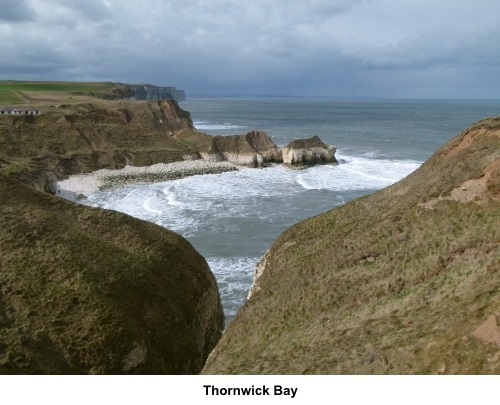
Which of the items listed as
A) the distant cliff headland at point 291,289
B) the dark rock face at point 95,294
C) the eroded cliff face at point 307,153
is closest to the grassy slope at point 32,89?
the eroded cliff face at point 307,153

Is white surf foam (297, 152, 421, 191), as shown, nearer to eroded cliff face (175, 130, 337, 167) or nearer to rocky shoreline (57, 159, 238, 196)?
eroded cliff face (175, 130, 337, 167)

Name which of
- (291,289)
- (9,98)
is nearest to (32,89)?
(9,98)

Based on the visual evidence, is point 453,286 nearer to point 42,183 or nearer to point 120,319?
point 120,319

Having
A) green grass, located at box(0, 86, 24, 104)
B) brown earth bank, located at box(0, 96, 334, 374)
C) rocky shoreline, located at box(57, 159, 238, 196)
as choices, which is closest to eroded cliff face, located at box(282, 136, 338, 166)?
rocky shoreline, located at box(57, 159, 238, 196)

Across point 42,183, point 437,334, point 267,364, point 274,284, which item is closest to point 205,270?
point 274,284

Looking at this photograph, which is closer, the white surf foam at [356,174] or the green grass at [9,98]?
the white surf foam at [356,174]

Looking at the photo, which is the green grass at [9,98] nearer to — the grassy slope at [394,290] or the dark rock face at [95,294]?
the dark rock face at [95,294]

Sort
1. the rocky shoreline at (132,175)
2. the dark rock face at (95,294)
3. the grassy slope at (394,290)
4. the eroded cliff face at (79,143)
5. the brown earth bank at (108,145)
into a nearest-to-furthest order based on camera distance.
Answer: the grassy slope at (394,290) → the dark rock face at (95,294) → the rocky shoreline at (132,175) → the eroded cliff face at (79,143) → the brown earth bank at (108,145)

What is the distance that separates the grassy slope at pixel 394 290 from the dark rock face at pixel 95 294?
308 centimetres

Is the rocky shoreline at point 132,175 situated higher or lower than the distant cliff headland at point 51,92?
lower

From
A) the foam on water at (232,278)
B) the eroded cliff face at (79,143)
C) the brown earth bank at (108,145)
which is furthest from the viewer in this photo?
the brown earth bank at (108,145)

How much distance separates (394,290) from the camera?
62.6ft

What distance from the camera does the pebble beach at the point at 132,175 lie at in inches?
2677

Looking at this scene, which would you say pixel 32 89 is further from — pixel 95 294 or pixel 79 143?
pixel 95 294
